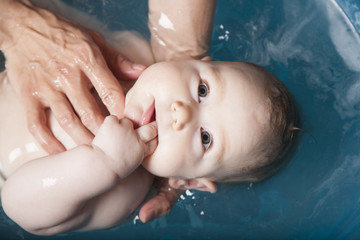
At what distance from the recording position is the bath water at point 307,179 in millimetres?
1486

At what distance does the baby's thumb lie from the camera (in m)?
1.06

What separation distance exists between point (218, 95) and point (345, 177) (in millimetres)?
708

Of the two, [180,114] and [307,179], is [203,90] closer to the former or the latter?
[180,114]

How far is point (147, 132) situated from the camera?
1.07 m

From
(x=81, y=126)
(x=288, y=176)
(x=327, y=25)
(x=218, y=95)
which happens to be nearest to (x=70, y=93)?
(x=81, y=126)

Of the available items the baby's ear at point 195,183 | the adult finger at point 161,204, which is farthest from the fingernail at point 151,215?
the baby's ear at point 195,183

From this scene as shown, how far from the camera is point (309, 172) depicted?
1.49 m

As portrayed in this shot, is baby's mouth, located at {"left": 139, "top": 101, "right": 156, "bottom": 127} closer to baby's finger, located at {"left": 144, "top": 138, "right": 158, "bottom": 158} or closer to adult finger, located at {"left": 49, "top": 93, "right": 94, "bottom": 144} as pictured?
baby's finger, located at {"left": 144, "top": 138, "right": 158, "bottom": 158}

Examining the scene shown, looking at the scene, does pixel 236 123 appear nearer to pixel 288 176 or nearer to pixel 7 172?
pixel 288 176

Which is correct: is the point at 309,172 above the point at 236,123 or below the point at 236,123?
below

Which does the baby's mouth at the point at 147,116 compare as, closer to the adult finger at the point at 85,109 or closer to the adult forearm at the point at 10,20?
the adult finger at the point at 85,109

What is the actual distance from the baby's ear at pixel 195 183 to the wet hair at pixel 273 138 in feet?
0.14

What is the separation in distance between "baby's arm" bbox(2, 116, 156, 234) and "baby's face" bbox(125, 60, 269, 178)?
0.20ft

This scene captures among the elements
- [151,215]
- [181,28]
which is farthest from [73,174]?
[181,28]
